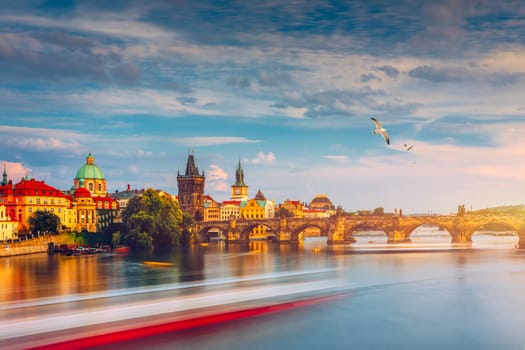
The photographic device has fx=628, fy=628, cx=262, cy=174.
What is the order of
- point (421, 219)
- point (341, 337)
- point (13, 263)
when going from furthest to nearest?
1. point (421, 219)
2. point (13, 263)
3. point (341, 337)

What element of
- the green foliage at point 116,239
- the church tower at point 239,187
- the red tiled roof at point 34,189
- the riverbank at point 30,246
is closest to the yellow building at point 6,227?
the riverbank at point 30,246

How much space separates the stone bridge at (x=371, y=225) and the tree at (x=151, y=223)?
16.3 m

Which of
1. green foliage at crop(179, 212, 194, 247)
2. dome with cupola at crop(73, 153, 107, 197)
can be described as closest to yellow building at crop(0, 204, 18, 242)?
green foliage at crop(179, 212, 194, 247)

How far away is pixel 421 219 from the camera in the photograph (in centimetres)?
9525

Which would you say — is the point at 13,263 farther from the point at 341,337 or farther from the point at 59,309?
the point at 341,337

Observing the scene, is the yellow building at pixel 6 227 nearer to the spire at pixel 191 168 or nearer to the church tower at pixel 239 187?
the spire at pixel 191 168

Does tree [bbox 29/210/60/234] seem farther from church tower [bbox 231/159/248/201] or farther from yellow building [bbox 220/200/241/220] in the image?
church tower [bbox 231/159/248/201]

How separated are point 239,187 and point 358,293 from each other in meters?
137

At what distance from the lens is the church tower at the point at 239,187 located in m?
176

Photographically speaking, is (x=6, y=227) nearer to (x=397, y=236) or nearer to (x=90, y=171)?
(x=90, y=171)

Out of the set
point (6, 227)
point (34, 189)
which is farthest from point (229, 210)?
point (6, 227)

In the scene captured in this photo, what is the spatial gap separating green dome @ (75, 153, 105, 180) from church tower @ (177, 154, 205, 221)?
31.1m

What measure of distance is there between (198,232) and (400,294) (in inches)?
2787

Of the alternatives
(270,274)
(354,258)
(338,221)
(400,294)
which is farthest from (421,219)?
(400,294)
